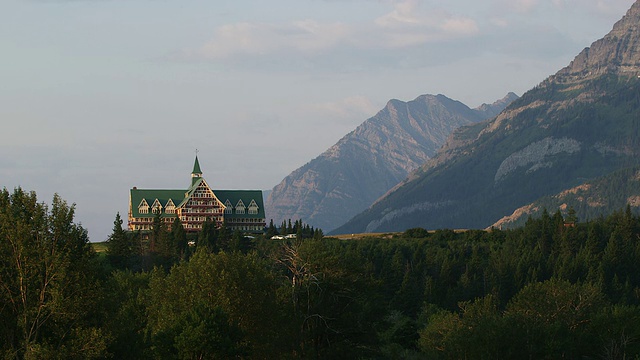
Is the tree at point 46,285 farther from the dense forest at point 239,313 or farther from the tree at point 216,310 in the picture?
the tree at point 216,310

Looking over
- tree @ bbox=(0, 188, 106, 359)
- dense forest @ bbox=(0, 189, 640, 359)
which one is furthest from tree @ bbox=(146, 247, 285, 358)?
tree @ bbox=(0, 188, 106, 359)

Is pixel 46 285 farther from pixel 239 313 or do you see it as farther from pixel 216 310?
pixel 239 313

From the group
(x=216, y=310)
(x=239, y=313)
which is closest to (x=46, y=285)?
(x=216, y=310)

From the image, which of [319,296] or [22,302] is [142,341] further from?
[319,296]

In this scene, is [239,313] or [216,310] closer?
[216,310]

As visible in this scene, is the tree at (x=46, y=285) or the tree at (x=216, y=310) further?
the tree at (x=216, y=310)

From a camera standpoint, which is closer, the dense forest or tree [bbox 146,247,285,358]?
the dense forest

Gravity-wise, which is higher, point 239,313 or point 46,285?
point 46,285

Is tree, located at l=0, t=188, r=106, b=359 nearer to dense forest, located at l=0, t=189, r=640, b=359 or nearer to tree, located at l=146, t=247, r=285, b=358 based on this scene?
dense forest, located at l=0, t=189, r=640, b=359

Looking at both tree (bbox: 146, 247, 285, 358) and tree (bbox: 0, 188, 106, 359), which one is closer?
tree (bbox: 0, 188, 106, 359)

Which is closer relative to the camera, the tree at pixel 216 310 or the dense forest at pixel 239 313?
the dense forest at pixel 239 313

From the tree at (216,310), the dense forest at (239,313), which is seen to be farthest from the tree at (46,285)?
the tree at (216,310)

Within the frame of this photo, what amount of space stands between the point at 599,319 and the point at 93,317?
7721cm

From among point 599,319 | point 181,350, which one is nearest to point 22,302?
point 181,350
